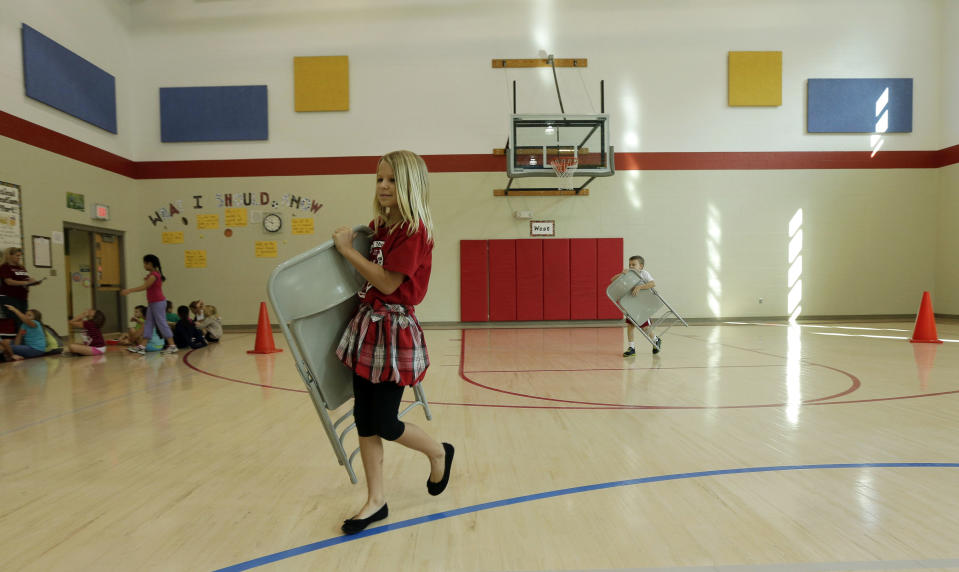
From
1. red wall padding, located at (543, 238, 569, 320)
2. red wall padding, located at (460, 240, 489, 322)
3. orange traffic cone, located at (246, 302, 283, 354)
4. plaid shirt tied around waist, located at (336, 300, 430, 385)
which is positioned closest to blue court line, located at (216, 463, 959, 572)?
plaid shirt tied around waist, located at (336, 300, 430, 385)

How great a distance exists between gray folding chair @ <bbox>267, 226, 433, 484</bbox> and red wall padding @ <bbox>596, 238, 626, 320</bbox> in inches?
361

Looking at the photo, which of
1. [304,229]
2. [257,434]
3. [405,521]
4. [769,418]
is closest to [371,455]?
[405,521]

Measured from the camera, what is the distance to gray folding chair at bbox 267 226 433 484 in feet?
5.83

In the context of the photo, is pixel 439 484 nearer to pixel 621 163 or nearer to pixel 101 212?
pixel 621 163

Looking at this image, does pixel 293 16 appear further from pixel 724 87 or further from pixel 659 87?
pixel 724 87

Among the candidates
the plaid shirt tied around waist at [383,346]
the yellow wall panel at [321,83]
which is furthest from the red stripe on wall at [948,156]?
the plaid shirt tied around waist at [383,346]

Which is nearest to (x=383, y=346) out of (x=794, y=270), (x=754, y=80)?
(x=794, y=270)

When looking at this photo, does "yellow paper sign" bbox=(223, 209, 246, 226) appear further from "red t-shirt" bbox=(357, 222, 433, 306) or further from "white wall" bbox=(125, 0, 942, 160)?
"red t-shirt" bbox=(357, 222, 433, 306)

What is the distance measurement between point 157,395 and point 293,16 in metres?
9.16

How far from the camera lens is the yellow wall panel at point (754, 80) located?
10625 millimetres

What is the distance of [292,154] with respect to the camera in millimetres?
10680

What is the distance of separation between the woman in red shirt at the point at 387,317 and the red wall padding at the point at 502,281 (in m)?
8.82

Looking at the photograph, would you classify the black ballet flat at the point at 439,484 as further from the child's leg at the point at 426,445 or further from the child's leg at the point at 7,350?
the child's leg at the point at 7,350

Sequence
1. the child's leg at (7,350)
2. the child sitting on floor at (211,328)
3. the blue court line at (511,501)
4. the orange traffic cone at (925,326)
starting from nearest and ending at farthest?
the blue court line at (511,501)
the child's leg at (7,350)
the orange traffic cone at (925,326)
the child sitting on floor at (211,328)
